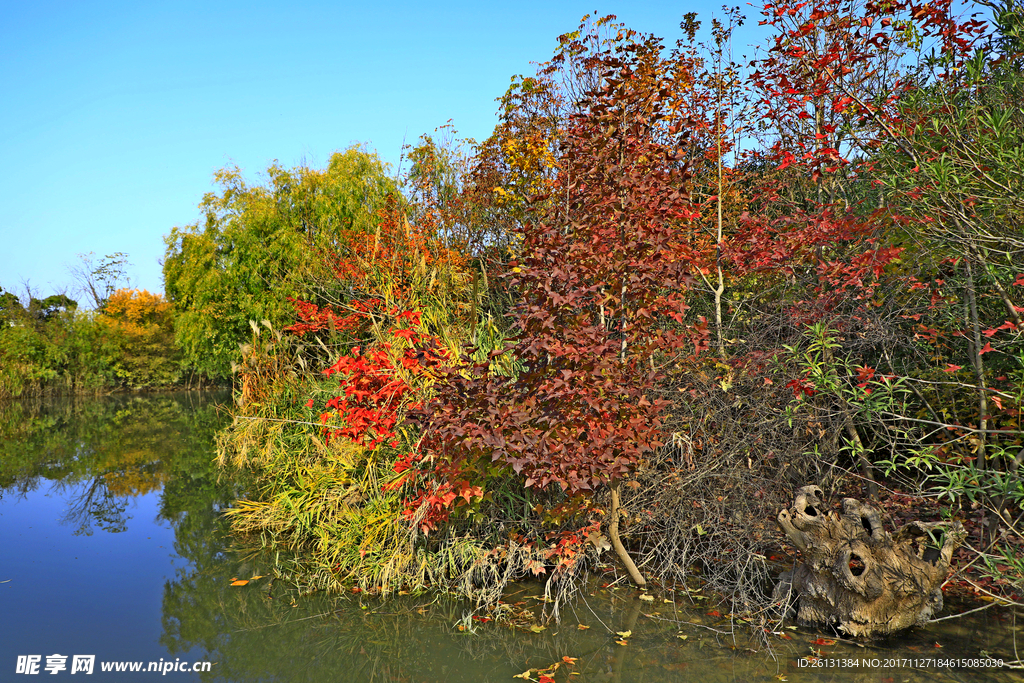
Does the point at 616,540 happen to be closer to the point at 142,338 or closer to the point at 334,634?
the point at 334,634

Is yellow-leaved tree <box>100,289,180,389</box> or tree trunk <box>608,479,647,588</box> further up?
yellow-leaved tree <box>100,289,180,389</box>

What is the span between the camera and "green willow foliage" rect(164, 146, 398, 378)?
53.2 ft

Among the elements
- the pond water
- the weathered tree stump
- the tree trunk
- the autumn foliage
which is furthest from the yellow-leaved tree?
the weathered tree stump

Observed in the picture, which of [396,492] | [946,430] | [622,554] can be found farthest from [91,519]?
[946,430]

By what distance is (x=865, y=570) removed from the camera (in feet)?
13.1

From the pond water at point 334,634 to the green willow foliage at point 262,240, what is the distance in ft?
30.7

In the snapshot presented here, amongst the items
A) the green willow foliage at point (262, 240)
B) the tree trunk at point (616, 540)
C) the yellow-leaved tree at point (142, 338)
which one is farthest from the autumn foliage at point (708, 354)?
the yellow-leaved tree at point (142, 338)

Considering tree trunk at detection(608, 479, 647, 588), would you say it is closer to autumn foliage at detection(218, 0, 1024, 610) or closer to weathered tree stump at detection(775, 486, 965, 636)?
autumn foliage at detection(218, 0, 1024, 610)

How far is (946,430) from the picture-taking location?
4.84 metres

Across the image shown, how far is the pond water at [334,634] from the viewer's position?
388cm

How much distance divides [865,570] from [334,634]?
3817 mm

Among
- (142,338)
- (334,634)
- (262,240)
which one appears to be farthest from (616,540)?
(142,338)

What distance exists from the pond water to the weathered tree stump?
158mm

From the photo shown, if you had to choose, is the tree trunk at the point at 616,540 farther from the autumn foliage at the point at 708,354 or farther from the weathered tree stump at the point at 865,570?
the weathered tree stump at the point at 865,570
